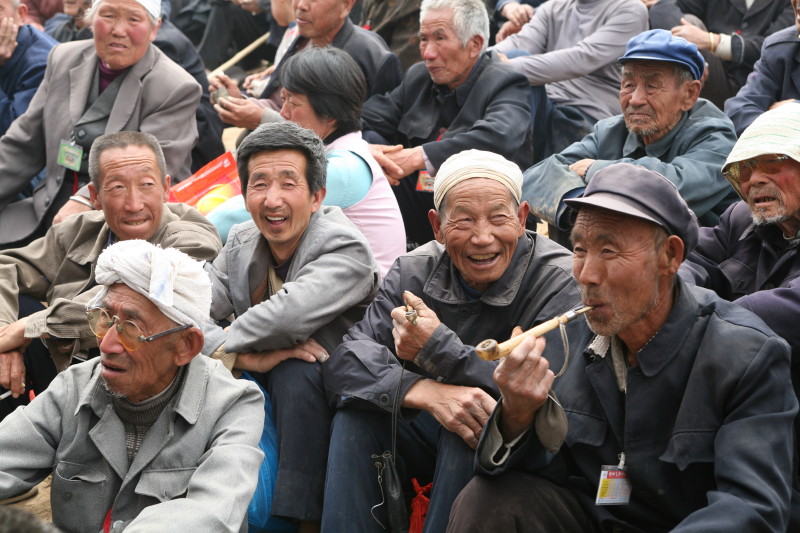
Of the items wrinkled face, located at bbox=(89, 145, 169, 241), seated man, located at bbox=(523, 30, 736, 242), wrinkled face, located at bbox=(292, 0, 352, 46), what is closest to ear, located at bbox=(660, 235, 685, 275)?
seated man, located at bbox=(523, 30, 736, 242)

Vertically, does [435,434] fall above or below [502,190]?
below

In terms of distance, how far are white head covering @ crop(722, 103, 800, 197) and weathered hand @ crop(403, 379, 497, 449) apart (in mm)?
1298

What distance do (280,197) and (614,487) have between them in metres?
1.87

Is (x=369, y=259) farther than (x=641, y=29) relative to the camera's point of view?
No

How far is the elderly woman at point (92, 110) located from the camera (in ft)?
19.4

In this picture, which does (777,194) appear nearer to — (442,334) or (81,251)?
(442,334)

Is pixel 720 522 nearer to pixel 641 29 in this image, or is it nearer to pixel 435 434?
pixel 435 434

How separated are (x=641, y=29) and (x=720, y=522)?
15.2ft

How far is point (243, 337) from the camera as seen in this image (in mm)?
3977

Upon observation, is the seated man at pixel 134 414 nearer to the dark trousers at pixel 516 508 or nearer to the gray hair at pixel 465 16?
the dark trousers at pixel 516 508

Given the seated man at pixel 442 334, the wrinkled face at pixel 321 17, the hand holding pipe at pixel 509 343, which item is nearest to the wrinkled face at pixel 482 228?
the seated man at pixel 442 334

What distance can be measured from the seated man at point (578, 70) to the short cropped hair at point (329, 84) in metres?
1.43

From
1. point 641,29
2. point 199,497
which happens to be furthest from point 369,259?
point 641,29

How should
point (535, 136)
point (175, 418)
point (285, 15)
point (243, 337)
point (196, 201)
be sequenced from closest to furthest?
point (175, 418) → point (243, 337) → point (196, 201) → point (535, 136) → point (285, 15)
